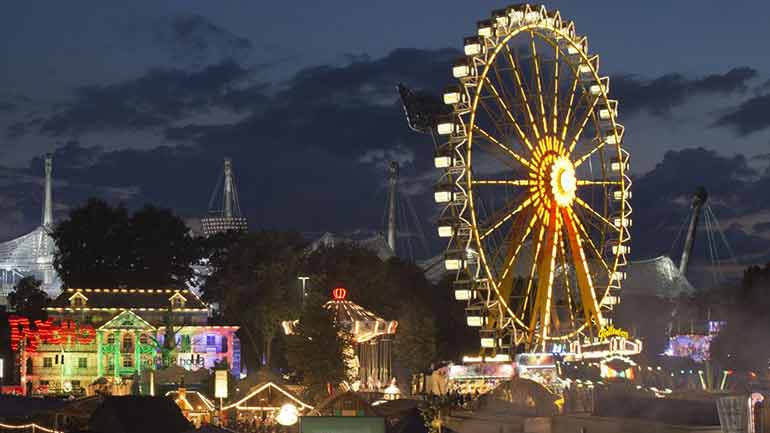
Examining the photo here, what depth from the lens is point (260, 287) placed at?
10075 centimetres

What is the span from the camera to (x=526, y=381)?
5572 centimetres

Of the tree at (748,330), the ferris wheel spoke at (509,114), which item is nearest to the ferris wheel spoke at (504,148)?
the ferris wheel spoke at (509,114)

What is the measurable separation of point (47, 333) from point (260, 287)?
53.5 ft

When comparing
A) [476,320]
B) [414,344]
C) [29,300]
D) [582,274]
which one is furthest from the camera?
[29,300]

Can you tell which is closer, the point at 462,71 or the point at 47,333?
the point at 462,71

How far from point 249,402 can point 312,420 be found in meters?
27.5

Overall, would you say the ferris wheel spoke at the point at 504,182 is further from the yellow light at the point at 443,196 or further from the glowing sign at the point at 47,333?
the glowing sign at the point at 47,333

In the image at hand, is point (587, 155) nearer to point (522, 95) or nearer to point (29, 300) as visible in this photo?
point (522, 95)

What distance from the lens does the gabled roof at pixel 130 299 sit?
328 feet

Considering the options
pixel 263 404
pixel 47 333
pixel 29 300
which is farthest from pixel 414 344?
pixel 29 300

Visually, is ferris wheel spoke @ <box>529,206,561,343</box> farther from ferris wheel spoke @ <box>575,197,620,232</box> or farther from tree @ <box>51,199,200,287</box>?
tree @ <box>51,199,200,287</box>

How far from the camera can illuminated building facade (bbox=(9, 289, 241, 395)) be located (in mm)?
94438

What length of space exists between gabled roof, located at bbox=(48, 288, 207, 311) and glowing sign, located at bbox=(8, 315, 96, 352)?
3.52m

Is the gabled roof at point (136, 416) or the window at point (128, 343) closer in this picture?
the gabled roof at point (136, 416)
